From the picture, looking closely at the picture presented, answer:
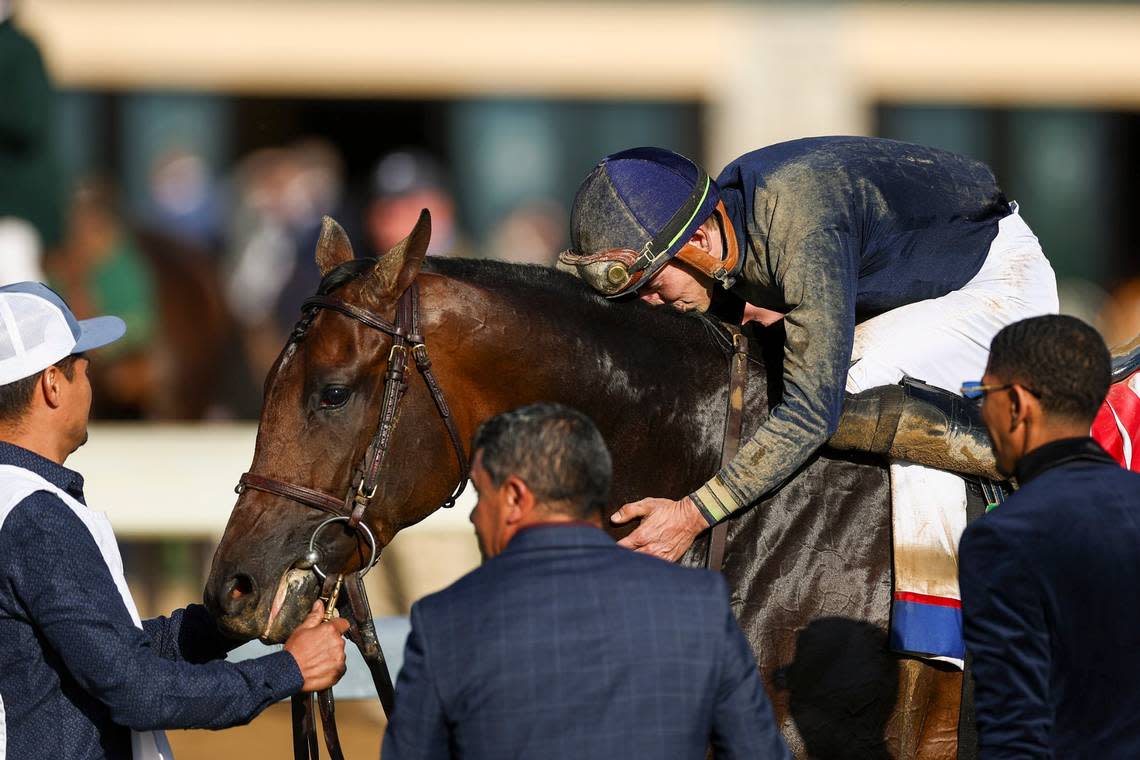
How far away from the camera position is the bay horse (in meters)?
3.27

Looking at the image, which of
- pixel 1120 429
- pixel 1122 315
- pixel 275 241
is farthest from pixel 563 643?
pixel 1122 315

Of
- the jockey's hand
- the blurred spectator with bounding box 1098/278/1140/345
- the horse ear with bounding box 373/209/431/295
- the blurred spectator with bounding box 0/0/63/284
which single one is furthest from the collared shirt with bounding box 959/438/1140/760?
the blurred spectator with bounding box 1098/278/1140/345

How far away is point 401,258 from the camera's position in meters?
3.29

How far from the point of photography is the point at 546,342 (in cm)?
349

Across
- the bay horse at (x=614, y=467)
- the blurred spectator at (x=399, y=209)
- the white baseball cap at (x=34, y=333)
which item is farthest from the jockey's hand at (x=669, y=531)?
the blurred spectator at (x=399, y=209)

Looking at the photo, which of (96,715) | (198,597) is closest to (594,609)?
(96,715)

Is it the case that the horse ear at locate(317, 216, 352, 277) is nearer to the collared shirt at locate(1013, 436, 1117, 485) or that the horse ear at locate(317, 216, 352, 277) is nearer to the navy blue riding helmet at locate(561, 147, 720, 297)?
the navy blue riding helmet at locate(561, 147, 720, 297)

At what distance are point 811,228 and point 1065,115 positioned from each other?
1116cm

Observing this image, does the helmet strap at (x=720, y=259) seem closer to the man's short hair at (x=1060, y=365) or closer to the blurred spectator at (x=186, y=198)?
the man's short hair at (x=1060, y=365)

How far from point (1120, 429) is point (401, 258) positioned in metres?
1.79

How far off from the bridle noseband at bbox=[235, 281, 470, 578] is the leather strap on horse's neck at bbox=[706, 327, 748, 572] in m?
0.64

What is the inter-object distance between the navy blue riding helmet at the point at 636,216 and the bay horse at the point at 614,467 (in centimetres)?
15

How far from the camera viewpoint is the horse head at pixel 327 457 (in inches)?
127

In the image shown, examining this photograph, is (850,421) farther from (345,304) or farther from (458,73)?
(458,73)
